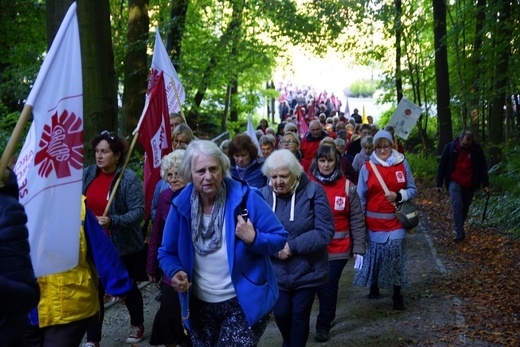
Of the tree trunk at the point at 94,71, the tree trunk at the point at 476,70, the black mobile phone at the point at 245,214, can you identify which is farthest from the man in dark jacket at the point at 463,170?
the black mobile phone at the point at 245,214

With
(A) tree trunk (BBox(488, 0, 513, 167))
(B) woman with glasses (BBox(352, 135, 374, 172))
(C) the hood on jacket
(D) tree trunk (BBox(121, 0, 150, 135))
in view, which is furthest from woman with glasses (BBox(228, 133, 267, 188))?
Result: (A) tree trunk (BBox(488, 0, 513, 167))

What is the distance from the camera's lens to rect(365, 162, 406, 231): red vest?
7.96 m

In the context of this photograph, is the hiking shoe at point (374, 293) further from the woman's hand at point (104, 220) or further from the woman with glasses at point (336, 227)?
the woman's hand at point (104, 220)

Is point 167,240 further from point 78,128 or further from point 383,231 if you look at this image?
point 383,231

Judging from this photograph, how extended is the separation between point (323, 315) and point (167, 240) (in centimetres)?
325

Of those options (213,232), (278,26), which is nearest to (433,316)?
(213,232)

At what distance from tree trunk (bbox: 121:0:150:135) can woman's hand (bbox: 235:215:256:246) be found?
36.5ft

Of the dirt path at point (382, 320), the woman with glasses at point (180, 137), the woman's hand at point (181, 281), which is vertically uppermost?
the woman with glasses at point (180, 137)

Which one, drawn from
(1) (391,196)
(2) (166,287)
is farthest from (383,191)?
(2) (166,287)

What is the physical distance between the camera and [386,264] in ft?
26.6

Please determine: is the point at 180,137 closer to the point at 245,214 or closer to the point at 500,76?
the point at 245,214

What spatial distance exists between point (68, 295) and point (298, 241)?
2.10m

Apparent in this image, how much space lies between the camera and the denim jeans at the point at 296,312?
5.85 meters

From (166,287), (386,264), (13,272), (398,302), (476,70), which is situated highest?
(476,70)
